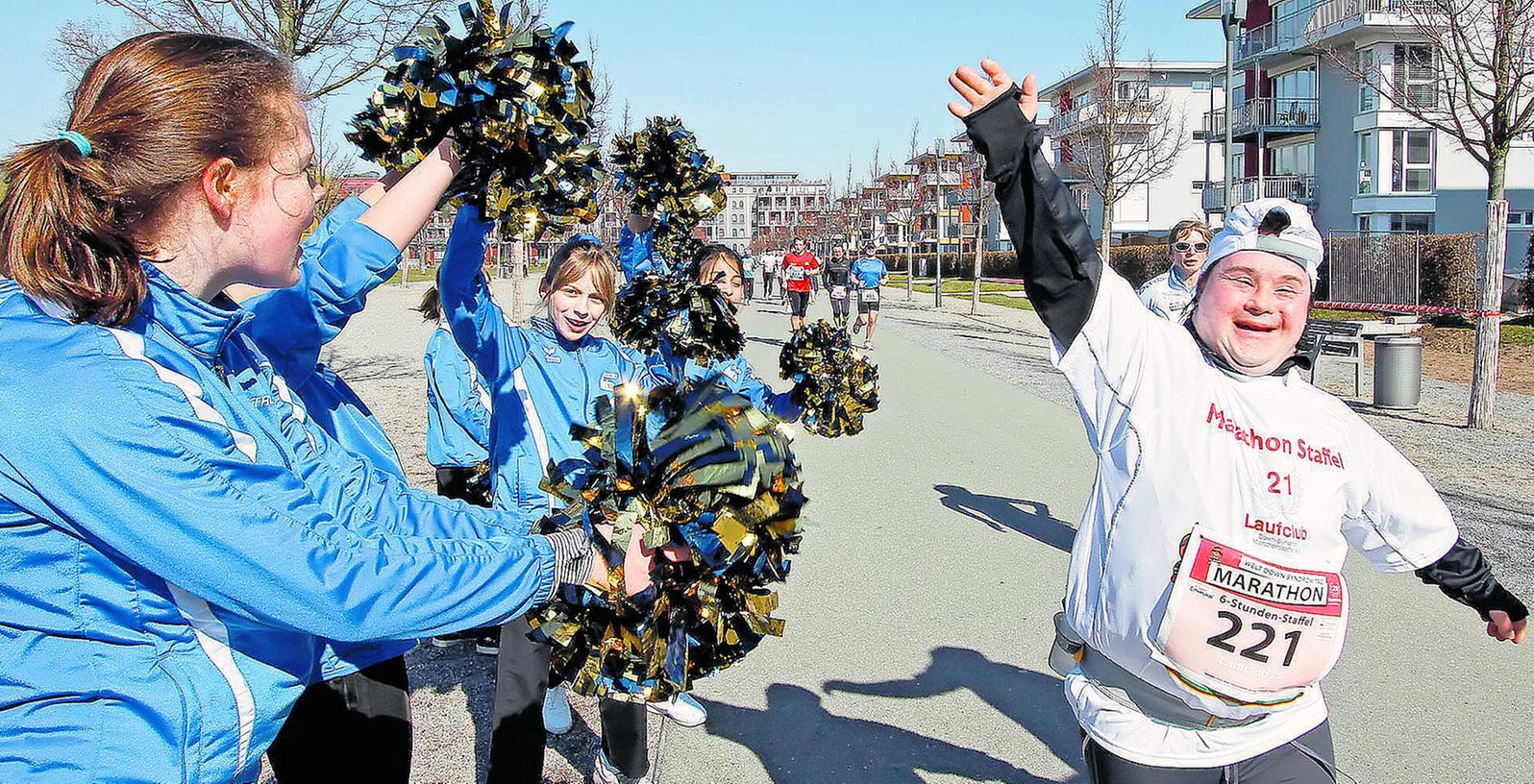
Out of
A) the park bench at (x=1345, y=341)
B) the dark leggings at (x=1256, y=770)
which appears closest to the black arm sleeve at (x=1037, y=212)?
the dark leggings at (x=1256, y=770)

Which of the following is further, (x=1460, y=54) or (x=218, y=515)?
(x=1460, y=54)

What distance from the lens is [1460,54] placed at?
33.5 feet

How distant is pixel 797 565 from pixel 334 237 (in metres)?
4.28

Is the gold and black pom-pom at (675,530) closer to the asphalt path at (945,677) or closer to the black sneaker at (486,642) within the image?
the asphalt path at (945,677)

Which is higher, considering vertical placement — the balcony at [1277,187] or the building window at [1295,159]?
the building window at [1295,159]

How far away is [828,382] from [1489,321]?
8706mm

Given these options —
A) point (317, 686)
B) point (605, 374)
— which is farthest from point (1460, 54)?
point (317, 686)

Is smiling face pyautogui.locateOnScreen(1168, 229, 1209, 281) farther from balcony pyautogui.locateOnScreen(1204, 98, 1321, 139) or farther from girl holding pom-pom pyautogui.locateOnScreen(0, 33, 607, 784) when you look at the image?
balcony pyautogui.locateOnScreen(1204, 98, 1321, 139)

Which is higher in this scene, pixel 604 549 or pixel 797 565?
pixel 604 549

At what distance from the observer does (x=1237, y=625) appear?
2.26 metres

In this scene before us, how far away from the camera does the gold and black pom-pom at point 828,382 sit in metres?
4.98

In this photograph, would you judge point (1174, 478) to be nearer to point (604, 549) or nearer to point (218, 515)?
point (604, 549)

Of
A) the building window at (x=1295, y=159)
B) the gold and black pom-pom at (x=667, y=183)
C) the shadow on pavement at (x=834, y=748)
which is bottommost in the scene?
the shadow on pavement at (x=834, y=748)

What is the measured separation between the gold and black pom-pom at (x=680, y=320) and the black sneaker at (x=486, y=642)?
4.87ft
